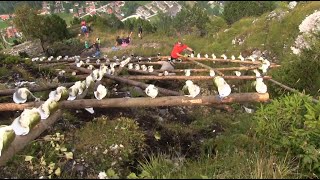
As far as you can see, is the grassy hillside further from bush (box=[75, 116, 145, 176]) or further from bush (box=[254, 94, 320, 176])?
bush (box=[75, 116, 145, 176])

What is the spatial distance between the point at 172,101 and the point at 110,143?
1.02 m

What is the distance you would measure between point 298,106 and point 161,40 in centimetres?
1416

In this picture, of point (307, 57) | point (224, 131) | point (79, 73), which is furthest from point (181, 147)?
point (79, 73)

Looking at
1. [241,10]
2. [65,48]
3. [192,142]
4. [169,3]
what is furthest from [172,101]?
[169,3]

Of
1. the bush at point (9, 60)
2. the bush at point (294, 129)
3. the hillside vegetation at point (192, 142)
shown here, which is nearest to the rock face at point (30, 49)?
the bush at point (9, 60)

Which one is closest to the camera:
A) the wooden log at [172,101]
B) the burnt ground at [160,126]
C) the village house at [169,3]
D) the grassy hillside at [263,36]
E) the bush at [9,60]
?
the wooden log at [172,101]

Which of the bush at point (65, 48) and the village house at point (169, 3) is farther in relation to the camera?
the village house at point (169, 3)

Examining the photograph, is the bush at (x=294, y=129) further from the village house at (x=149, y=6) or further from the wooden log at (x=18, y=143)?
the village house at (x=149, y=6)

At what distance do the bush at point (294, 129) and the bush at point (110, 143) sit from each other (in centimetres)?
164

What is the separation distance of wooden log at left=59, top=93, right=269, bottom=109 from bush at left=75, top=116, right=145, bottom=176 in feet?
1.03

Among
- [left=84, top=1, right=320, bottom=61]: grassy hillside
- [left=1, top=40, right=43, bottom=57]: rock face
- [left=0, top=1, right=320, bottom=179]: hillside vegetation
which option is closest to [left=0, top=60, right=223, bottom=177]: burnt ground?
[left=0, top=1, right=320, bottom=179]: hillside vegetation

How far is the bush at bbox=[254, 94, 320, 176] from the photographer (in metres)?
3.53

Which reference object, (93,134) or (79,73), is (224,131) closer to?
(93,134)

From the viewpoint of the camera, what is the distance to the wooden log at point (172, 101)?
14.6 ft
